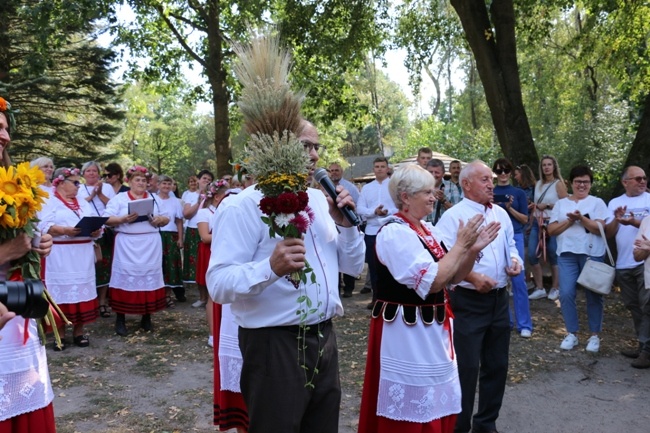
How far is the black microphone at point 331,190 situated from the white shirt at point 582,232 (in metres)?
5.15

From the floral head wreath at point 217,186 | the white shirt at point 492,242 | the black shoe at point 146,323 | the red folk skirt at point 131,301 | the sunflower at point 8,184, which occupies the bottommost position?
the black shoe at point 146,323

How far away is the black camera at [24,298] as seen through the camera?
242 centimetres

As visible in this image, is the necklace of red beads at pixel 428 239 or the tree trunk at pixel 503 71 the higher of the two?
the tree trunk at pixel 503 71

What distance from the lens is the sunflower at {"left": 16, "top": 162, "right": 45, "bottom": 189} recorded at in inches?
108

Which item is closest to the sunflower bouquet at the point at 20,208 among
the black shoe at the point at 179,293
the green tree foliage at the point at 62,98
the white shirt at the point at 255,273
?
the white shirt at the point at 255,273

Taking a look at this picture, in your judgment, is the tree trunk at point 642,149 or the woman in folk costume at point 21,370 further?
the tree trunk at point 642,149

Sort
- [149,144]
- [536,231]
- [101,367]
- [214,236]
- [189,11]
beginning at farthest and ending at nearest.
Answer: [149,144]
[189,11]
[536,231]
[101,367]
[214,236]

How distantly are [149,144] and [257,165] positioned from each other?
1982 inches

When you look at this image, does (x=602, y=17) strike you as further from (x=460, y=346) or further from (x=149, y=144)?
(x=149, y=144)

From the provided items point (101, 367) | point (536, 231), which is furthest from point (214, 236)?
point (536, 231)

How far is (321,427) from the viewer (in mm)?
2912

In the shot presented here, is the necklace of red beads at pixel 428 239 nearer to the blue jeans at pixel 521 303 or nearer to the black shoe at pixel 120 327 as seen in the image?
the blue jeans at pixel 521 303

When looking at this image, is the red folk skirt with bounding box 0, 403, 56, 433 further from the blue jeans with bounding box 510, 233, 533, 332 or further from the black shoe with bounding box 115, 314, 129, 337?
the blue jeans with bounding box 510, 233, 533, 332

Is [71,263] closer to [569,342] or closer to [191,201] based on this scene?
[191,201]
